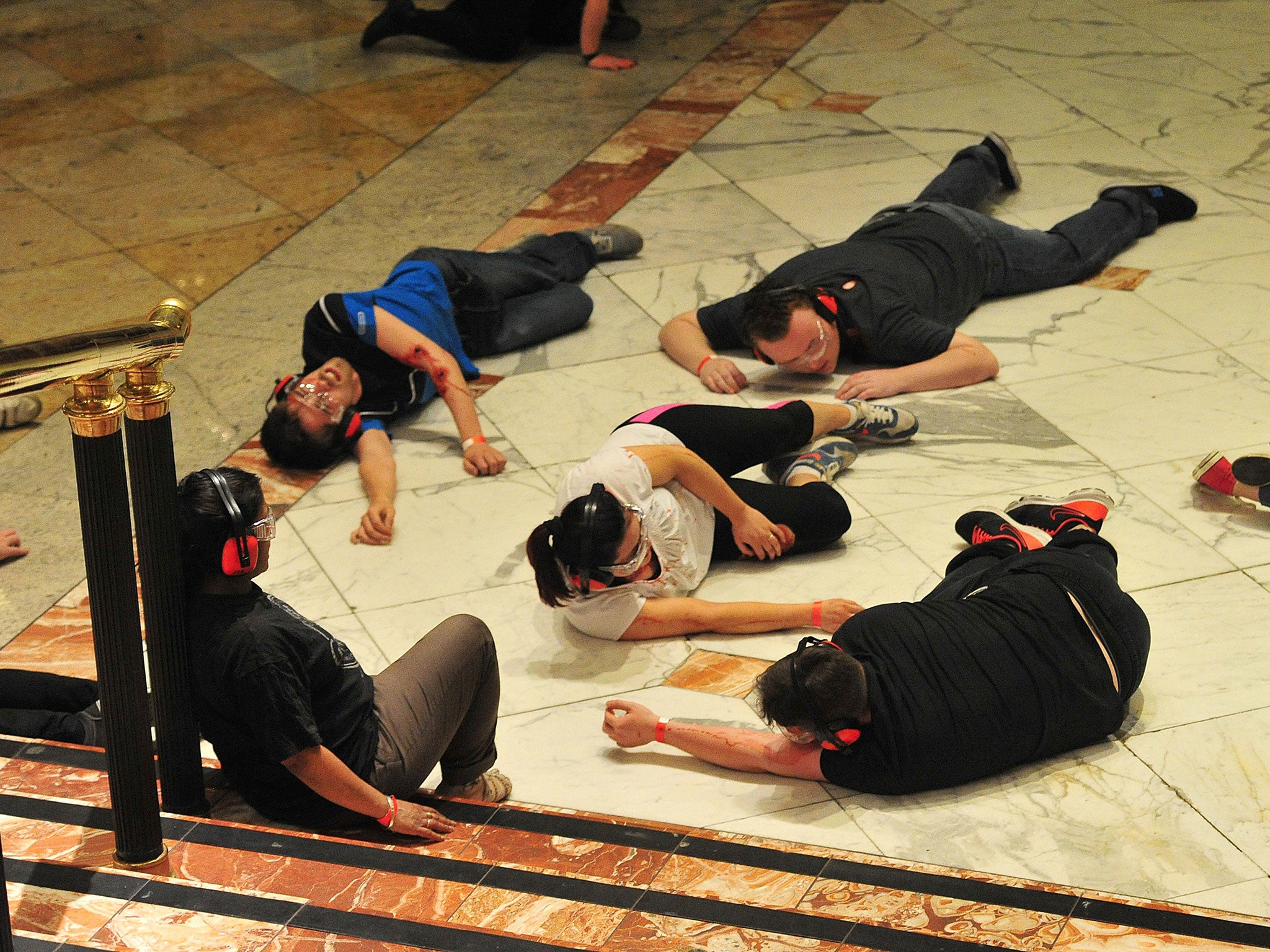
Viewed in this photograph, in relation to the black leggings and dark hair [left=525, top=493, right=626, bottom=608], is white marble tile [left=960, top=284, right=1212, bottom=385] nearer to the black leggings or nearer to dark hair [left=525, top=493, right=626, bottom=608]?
the black leggings

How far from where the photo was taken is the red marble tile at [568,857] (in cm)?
223

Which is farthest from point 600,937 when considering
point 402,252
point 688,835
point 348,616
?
point 402,252

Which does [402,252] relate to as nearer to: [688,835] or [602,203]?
[602,203]

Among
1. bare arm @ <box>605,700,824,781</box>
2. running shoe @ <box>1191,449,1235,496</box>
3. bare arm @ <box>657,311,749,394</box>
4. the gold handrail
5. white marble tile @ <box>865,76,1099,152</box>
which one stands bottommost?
bare arm @ <box>605,700,824,781</box>

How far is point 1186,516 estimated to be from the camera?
3.42m

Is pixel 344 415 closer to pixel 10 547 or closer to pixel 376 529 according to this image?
pixel 376 529

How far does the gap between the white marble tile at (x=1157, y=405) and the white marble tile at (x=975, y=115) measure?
1.91m

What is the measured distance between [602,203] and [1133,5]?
3369 millimetres

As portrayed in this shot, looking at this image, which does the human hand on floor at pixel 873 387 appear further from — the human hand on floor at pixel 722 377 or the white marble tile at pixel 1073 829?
the white marble tile at pixel 1073 829

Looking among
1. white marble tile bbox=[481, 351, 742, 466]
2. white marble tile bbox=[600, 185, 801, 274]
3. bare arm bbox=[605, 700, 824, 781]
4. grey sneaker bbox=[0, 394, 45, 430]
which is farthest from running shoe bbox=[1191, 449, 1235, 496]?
grey sneaker bbox=[0, 394, 45, 430]

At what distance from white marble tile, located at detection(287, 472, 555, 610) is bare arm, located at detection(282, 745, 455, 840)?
0.99m

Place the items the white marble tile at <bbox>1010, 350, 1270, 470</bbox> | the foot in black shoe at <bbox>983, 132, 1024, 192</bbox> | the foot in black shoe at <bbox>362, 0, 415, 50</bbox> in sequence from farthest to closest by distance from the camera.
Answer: the foot in black shoe at <bbox>362, 0, 415, 50</bbox> < the foot in black shoe at <bbox>983, 132, 1024, 192</bbox> < the white marble tile at <bbox>1010, 350, 1270, 470</bbox>

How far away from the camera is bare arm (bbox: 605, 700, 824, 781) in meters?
2.69

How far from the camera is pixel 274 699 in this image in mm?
2184
